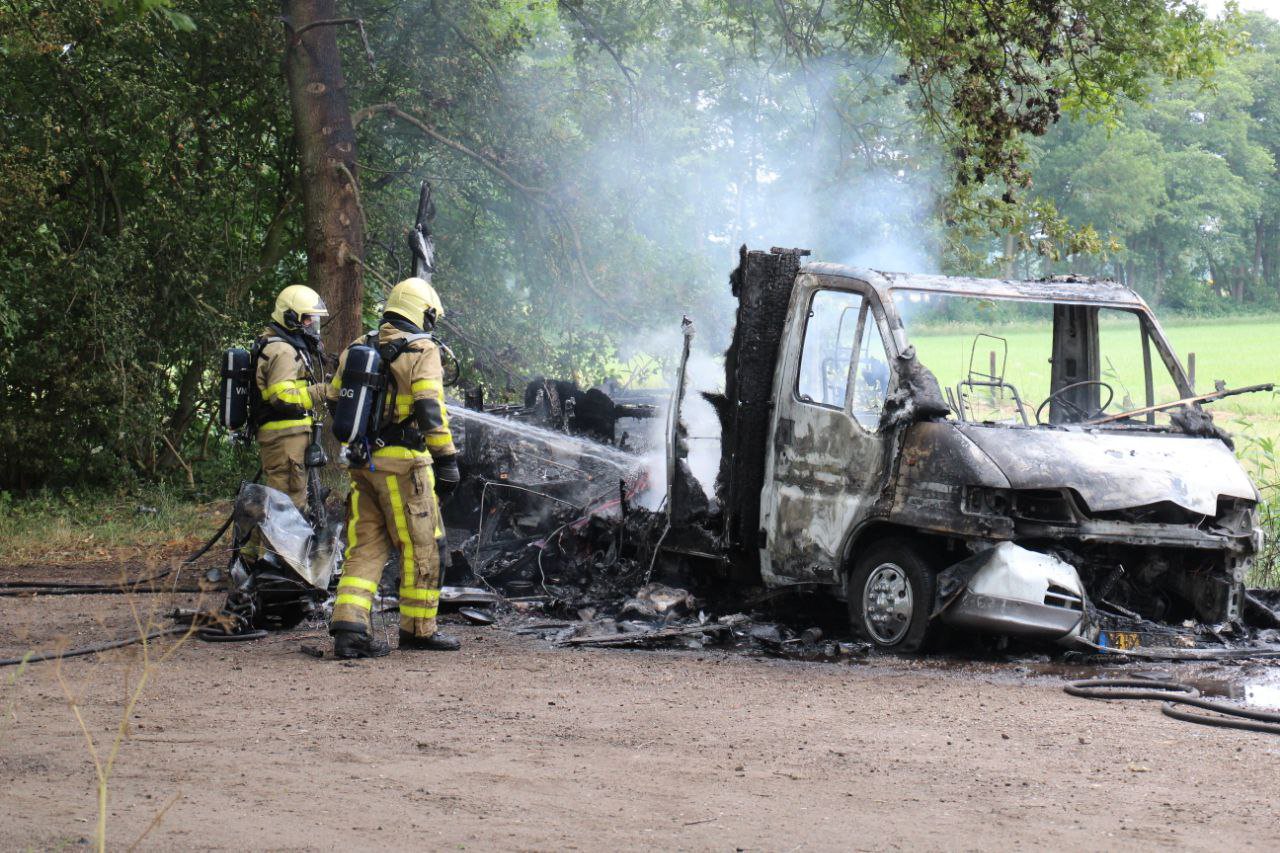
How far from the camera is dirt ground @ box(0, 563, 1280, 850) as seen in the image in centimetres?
434

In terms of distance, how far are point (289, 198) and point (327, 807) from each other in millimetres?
13235

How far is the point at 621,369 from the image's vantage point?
1788cm

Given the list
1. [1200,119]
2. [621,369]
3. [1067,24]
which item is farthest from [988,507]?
[1200,119]

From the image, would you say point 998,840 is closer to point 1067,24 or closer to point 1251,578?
point 1251,578

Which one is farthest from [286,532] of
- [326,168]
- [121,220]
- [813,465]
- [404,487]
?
[121,220]

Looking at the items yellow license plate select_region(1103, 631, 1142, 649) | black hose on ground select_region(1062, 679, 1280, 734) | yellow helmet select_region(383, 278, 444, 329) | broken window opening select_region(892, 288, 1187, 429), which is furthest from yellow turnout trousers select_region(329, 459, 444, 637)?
yellow license plate select_region(1103, 631, 1142, 649)

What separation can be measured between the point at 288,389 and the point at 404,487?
6.80 feet

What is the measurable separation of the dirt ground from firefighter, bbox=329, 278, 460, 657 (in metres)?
0.38

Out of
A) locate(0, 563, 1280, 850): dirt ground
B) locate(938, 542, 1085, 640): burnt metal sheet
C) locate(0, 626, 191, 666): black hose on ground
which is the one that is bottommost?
locate(0, 626, 191, 666): black hose on ground

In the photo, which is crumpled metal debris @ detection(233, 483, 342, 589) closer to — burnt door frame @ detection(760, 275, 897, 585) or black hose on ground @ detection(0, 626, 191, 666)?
black hose on ground @ detection(0, 626, 191, 666)

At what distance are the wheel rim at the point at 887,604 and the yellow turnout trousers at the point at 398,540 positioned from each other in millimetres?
2357

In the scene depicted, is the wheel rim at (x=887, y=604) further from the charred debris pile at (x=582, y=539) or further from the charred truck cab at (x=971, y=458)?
the charred debris pile at (x=582, y=539)

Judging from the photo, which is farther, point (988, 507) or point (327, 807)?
point (988, 507)

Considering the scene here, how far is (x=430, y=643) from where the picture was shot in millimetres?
8047
